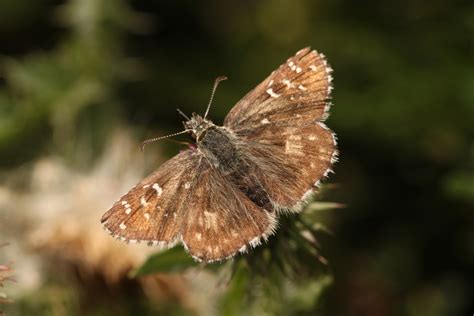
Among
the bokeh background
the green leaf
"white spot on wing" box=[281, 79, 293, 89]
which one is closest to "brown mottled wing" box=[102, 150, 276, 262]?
the green leaf

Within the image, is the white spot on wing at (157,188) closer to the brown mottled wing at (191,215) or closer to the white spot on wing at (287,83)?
the brown mottled wing at (191,215)

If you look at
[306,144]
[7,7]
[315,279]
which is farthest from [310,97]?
[7,7]

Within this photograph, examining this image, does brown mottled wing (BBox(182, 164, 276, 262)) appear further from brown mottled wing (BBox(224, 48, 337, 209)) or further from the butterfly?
brown mottled wing (BBox(224, 48, 337, 209))

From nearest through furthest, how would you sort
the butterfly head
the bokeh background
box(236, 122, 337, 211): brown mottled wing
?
box(236, 122, 337, 211): brown mottled wing → the butterfly head → the bokeh background

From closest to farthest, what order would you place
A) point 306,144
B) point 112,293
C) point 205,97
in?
point 306,144
point 112,293
point 205,97

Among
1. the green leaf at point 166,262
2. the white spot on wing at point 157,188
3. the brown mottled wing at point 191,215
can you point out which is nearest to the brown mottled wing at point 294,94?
the brown mottled wing at point 191,215

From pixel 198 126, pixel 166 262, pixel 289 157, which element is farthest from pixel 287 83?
pixel 166 262

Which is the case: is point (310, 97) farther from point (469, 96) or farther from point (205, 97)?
point (205, 97)

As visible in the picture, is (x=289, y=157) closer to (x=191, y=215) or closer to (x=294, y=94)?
(x=294, y=94)
